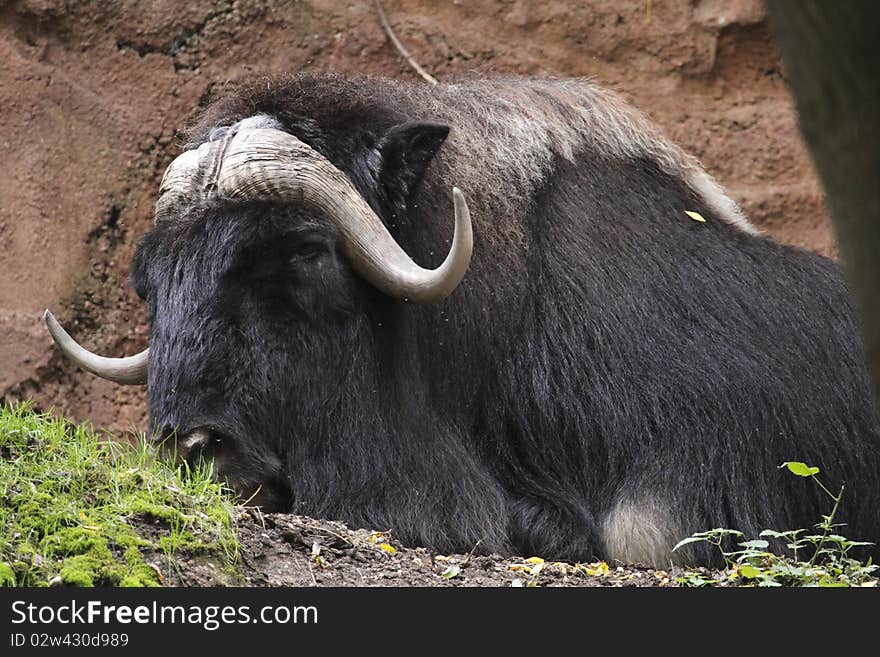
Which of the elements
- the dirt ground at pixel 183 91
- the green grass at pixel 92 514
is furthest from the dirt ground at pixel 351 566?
the dirt ground at pixel 183 91

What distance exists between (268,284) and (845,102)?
3288 millimetres

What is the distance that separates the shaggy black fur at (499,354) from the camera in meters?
4.56

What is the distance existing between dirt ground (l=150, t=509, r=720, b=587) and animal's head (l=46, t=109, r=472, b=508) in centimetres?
46

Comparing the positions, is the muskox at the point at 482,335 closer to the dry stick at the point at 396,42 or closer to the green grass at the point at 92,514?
the green grass at the point at 92,514

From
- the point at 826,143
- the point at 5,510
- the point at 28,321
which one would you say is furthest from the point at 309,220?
the point at 826,143

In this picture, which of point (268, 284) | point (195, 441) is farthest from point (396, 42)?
point (195, 441)

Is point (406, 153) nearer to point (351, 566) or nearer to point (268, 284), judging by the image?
point (268, 284)

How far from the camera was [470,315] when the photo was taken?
496 centimetres

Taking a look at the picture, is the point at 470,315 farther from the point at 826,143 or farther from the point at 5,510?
the point at 826,143

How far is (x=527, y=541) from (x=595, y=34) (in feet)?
11.9

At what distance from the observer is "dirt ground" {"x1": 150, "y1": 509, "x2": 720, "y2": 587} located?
339 cm

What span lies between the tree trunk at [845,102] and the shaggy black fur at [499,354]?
10.3ft

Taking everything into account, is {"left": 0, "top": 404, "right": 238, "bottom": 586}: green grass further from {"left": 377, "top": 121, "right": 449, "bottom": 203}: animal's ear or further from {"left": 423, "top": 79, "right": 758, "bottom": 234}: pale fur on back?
{"left": 423, "top": 79, "right": 758, "bottom": 234}: pale fur on back

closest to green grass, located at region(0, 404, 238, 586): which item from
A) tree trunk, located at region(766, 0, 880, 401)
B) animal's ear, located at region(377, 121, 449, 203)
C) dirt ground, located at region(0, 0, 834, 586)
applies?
animal's ear, located at region(377, 121, 449, 203)
